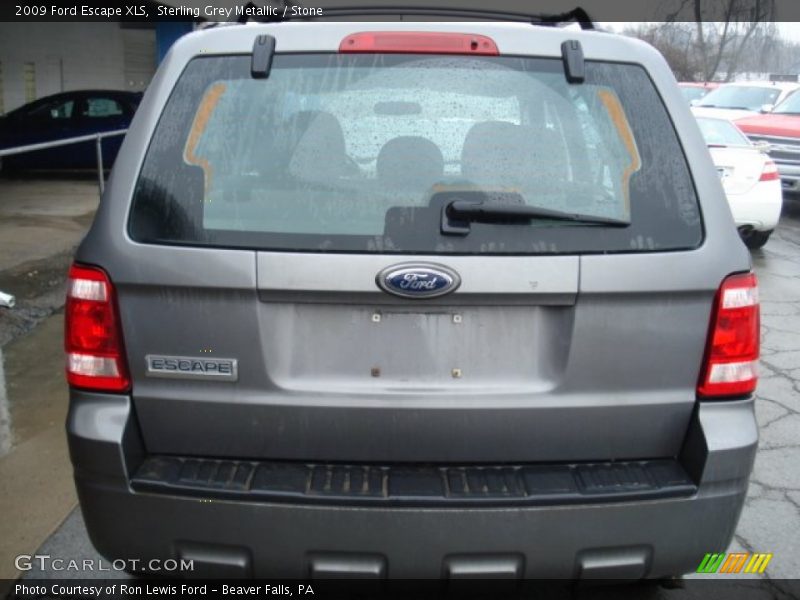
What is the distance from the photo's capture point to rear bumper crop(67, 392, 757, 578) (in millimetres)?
2232

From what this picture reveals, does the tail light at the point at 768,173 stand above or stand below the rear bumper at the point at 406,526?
below

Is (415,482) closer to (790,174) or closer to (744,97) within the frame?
(790,174)

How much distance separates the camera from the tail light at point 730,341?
2.34 metres

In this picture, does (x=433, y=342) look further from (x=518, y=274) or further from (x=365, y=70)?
(x=365, y=70)

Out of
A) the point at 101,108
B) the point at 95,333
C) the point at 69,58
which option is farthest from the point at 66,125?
the point at 95,333

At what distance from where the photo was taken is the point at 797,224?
1255 cm

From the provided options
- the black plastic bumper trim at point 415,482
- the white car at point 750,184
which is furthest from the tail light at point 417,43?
the white car at point 750,184

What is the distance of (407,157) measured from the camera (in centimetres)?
238

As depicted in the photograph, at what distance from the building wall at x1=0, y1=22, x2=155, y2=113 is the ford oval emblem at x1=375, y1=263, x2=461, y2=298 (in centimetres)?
1923

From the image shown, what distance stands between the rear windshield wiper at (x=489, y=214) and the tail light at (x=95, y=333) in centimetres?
95

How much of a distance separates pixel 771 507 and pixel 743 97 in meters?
14.8

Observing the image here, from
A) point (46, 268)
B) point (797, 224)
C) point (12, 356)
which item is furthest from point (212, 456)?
point (797, 224)

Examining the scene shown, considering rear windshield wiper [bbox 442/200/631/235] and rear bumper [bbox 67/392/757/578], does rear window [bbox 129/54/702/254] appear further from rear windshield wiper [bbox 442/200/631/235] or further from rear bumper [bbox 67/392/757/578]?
rear bumper [bbox 67/392/757/578]

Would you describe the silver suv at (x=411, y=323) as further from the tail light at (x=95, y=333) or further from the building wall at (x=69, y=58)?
the building wall at (x=69, y=58)
